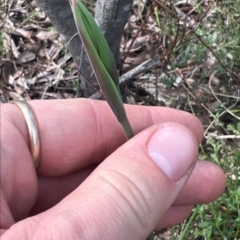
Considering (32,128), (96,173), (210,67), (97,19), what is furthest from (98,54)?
(210,67)

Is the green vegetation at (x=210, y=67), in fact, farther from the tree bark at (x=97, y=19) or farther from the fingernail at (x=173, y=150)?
the fingernail at (x=173, y=150)

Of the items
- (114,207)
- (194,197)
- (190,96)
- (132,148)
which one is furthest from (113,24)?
(114,207)

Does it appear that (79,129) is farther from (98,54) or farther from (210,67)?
(210,67)

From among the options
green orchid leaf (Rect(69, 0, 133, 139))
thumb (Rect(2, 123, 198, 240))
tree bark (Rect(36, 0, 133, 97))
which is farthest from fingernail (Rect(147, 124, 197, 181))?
tree bark (Rect(36, 0, 133, 97))

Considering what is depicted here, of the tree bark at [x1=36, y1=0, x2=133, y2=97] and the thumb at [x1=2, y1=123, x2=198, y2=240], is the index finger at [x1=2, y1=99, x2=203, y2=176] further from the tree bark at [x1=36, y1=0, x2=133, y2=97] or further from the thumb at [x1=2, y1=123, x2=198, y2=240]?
the tree bark at [x1=36, y1=0, x2=133, y2=97]

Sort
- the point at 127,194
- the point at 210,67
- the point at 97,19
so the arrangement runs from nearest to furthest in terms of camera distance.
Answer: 1. the point at 127,194
2. the point at 97,19
3. the point at 210,67

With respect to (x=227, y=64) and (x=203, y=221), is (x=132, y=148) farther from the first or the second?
(x=227, y=64)
